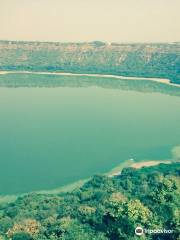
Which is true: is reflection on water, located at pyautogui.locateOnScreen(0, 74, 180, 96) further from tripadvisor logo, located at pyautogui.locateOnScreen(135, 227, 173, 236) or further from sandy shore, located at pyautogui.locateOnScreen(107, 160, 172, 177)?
tripadvisor logo, located at pyautogui.locateOnScreen(135, 227, 173, 236)

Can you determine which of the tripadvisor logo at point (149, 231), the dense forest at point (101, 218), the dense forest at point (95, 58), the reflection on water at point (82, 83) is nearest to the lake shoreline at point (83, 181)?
the dense forest at point (101, 218)

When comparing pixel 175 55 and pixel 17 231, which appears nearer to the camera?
pixel 17 231

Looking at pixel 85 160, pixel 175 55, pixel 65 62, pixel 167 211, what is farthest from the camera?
pixel 65 62

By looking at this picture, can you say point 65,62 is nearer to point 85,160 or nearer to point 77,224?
point 85,160

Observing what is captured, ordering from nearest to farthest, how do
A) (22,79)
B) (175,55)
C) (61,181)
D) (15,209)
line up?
(15,209), (61,181), (22,79), (175,55)

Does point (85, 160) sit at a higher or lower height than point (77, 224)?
lower

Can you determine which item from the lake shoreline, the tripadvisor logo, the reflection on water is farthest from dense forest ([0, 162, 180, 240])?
the reflection on water

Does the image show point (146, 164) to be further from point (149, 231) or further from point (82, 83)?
point (82, 83)

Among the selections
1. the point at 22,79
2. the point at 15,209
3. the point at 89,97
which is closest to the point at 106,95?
the point at 89,97
